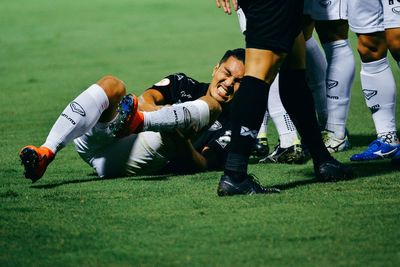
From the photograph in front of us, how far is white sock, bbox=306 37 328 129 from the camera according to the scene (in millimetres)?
7664

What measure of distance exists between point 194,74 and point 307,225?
26.1 feet

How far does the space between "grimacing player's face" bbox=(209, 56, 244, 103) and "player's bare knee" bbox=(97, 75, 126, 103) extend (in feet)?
2.02

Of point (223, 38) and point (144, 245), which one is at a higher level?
Result: point (144, 245)

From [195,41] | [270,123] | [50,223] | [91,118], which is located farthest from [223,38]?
[50,223]

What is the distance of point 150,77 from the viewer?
42.4 feet

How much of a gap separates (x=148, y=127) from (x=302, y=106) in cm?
85

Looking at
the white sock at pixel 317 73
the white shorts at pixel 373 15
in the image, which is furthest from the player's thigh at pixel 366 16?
the white sock at pixel 317 73

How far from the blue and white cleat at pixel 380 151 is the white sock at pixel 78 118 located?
5.83ft

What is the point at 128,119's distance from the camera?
600cm

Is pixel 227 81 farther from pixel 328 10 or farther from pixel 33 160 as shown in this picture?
pixel 33 160

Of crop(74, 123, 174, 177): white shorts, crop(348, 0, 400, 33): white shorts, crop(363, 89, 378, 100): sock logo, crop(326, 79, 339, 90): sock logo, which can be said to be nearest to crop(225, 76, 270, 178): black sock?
crop(74, 123, 174, 177): white shorts

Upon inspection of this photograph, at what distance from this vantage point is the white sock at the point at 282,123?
730 centimetres

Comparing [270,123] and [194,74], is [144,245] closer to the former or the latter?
[270,123]

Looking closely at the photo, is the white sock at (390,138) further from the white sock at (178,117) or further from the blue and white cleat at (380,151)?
the white sock at (178,117)
